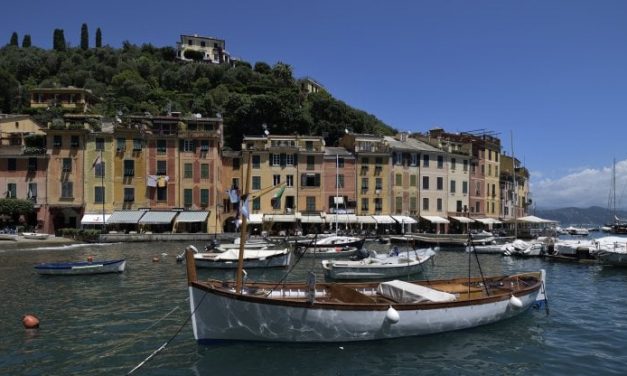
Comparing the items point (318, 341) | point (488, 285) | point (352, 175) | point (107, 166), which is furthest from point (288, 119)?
point (318, 341)

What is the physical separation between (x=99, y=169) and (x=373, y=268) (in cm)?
4396

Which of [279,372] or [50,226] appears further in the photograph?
[50,226]

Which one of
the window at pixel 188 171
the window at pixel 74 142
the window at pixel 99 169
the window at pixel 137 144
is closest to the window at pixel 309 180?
the window at pixel 188 171

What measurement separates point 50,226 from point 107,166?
10133 mm

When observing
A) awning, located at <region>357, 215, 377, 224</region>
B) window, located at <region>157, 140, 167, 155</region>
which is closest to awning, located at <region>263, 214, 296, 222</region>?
awning, located at <region>357, 215, 377, 224</region>

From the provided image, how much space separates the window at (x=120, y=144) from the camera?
61.3 meters

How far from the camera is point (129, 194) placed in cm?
6125

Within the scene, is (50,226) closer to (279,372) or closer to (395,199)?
(395,199)

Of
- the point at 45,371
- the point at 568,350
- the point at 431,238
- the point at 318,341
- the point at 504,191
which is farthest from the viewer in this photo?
the point at 504,191

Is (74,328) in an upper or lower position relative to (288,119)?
lower

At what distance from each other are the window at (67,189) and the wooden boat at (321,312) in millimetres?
51372

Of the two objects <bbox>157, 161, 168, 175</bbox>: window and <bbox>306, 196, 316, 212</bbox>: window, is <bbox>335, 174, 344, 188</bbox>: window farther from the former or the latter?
<bbox>157, 161, 168, 175</bbox>: window

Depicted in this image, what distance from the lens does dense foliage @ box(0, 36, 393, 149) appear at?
278 ft

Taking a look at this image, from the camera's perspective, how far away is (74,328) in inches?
685
